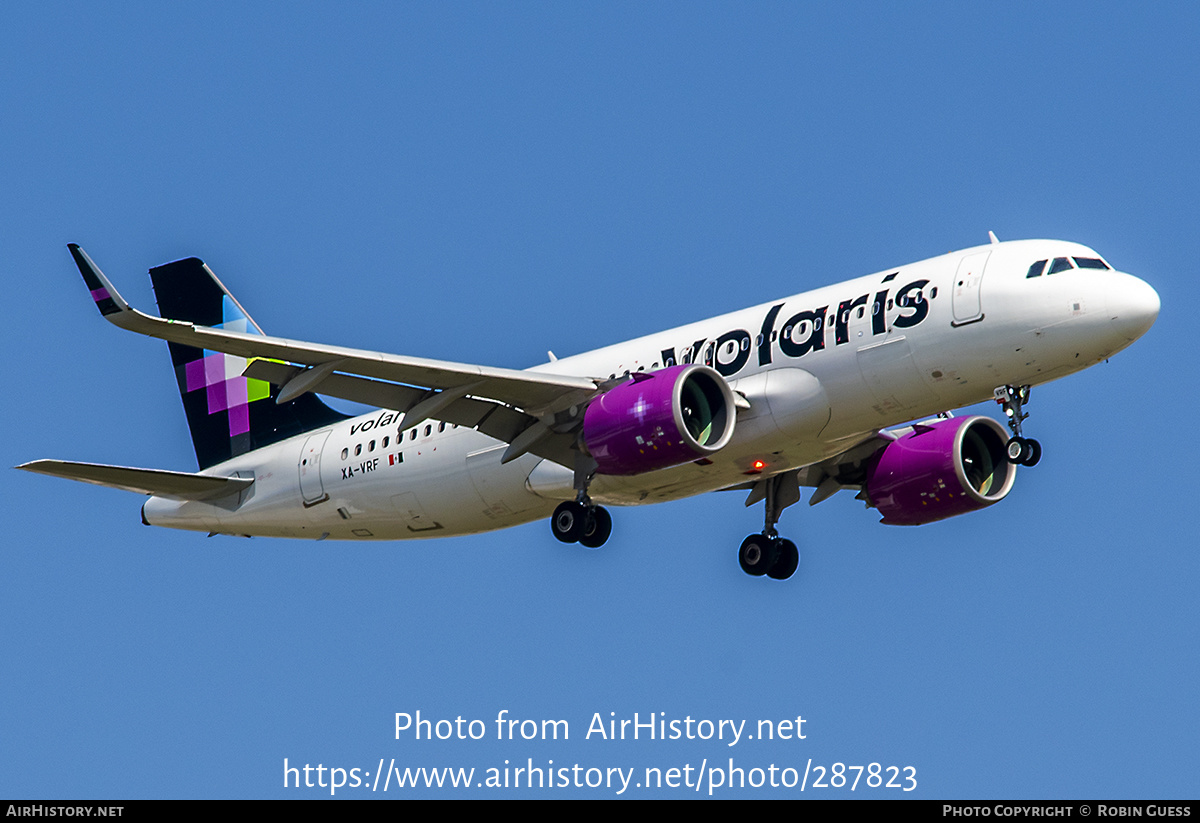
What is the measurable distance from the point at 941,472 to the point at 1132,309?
6.91 m

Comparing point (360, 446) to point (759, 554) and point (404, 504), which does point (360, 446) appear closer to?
point (404, 504)

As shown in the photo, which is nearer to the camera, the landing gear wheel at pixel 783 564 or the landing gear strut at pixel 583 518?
the landing gear strut at pixel 583 518

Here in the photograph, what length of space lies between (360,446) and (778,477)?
8.69m

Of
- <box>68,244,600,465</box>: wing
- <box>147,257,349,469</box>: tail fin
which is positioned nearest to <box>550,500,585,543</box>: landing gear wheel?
<box>68,244,600,465</box>: wing

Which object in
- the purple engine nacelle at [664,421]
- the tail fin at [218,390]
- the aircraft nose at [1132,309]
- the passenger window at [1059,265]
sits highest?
the tail fin at [218,390]

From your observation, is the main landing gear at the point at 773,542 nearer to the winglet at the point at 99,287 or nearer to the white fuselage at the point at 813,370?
the white fuselage at the point at 813,370

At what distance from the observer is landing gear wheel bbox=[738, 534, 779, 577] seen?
3491cm

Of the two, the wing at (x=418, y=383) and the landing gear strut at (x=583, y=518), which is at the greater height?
the wing at (x=418, y=383)

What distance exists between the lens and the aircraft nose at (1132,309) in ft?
90.1

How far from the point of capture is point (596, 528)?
102ft

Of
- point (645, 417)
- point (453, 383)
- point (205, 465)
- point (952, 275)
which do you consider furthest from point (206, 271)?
point (952, 275)

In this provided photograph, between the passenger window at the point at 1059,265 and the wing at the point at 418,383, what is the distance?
8.30m

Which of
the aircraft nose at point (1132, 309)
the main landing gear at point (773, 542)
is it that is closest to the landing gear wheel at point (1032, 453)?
the aircraft nose at point (1132, 309)

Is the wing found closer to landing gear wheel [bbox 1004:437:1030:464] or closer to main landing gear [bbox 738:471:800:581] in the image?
main landing gear [bbox 738:471:800:581]
